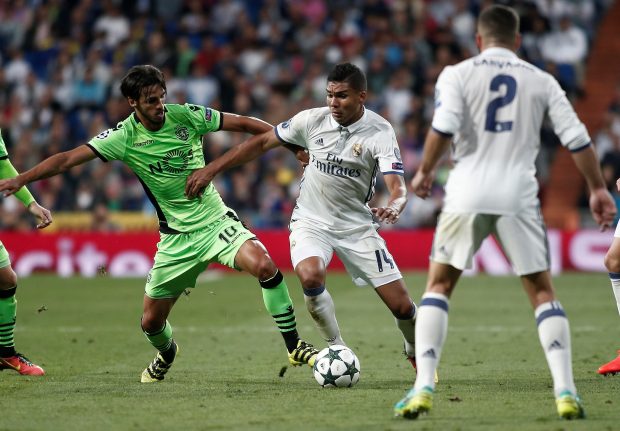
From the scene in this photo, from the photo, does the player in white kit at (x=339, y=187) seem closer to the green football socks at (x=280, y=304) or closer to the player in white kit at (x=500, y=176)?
the green football socks at (x=280, y=304)

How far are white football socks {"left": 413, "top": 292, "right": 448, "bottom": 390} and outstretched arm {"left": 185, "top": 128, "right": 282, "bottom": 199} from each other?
7.72 ft

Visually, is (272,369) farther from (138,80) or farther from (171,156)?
(138,80)

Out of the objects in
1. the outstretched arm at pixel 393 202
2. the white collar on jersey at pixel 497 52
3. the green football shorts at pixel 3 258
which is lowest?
the green football shorts at pixel 3 258

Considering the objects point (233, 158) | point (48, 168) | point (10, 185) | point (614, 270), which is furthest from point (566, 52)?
point (10, 185)

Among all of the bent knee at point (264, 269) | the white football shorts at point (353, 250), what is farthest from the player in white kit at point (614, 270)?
the bent knee at point (264, 269)

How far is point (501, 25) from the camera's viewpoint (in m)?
6.16

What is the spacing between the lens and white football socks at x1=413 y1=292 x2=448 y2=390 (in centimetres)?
611

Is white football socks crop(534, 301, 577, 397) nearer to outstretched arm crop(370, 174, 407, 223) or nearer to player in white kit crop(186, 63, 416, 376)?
outstretched arm crop(370, 174, 407, 223)

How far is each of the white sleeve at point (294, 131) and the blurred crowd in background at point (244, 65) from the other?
1099 centimetres

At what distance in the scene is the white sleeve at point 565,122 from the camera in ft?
19.7

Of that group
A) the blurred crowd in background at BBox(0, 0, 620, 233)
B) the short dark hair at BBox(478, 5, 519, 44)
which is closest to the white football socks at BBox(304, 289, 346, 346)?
the short dark hair at BBox(478, 5, 519, 44)

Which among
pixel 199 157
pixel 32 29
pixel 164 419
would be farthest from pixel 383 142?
pixel 32 29

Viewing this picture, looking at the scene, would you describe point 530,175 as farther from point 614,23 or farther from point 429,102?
point 614,23

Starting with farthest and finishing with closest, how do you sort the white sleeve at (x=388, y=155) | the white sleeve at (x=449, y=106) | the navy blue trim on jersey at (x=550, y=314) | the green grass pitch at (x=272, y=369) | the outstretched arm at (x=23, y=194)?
the outstretched arm at (x=23, y=194), the white sleeve at (x=388, y=155), the green grass pitch at (x=272, y=369), the navy blue trim on jersey at (x=550, y=314), the white sleeve at (x=449, y=106)
